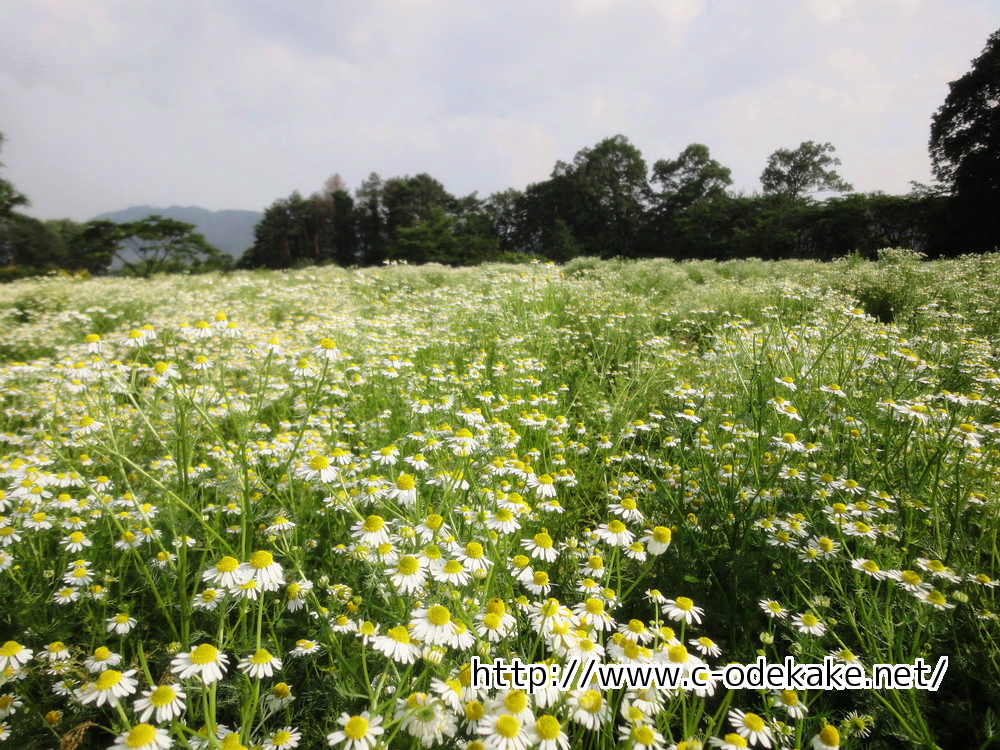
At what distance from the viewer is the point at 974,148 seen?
17844 mm

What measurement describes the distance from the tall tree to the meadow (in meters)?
20.3

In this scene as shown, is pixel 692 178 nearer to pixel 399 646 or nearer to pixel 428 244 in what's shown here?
pixel 428 244

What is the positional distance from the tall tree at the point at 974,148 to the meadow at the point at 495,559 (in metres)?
20.3

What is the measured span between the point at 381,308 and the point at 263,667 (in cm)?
537

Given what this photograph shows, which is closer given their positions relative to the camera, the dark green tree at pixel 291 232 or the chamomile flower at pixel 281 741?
the chamomile flower at pixel 281 741

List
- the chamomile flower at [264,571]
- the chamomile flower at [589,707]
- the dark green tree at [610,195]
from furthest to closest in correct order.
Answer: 1. the dark green tree at [610,195]
2. the chamomile flower at [264,571]
3. the chamomile flower at [589,707]

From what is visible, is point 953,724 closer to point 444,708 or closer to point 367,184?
point 444,708

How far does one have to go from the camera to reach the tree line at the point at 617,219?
59.0 ft

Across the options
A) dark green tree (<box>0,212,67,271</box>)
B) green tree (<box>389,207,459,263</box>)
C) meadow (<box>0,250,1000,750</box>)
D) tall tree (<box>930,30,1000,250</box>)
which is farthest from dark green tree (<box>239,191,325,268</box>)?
meadow (<box>0,250,1000,750</box>)

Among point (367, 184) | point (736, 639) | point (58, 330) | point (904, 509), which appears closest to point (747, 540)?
point (736, 639)

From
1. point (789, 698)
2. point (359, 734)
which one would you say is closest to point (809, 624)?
point (789, 698)

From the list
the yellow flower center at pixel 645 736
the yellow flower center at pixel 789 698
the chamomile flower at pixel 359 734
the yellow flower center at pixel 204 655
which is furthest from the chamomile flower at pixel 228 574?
the yellow flower center at pixel 789 698

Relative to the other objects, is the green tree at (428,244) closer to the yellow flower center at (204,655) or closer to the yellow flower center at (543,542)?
the yellow flower center at (543,542)

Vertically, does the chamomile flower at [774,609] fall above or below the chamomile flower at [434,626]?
below
